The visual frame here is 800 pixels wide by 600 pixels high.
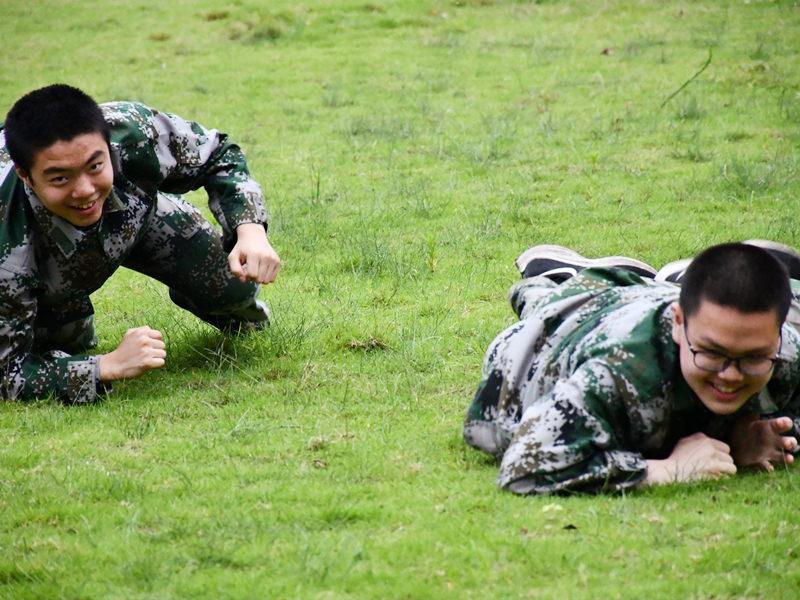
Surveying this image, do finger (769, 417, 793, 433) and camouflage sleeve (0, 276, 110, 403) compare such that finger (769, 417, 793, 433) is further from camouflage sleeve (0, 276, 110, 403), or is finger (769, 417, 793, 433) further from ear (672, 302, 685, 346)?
camouflage sleeve (0, 276, 110, 403)

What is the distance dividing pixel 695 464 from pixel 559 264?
1.64 meters

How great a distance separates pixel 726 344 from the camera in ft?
10.5

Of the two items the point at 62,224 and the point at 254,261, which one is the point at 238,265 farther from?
Answer: the point at 62,224

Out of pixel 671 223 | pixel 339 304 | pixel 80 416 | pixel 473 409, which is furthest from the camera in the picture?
pixel 671 223

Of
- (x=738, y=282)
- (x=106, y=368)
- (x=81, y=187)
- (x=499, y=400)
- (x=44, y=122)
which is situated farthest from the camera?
(x=106, y=368)

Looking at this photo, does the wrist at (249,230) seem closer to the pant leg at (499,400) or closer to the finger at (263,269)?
the finger at (263,269)

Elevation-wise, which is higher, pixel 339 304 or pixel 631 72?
pixel 631 72

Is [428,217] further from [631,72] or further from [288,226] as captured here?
[631,72]

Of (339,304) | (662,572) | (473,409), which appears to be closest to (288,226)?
(339,304)

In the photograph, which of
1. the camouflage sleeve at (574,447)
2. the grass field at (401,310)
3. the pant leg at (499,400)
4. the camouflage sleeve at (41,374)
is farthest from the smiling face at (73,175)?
the camouflage sleeve at (574,447)

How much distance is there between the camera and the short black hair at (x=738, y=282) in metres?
3.14

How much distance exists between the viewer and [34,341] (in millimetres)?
5086

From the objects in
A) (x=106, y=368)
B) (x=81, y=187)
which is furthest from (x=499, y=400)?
(x=81, y=187)

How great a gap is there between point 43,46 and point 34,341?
Result: 471 inches
